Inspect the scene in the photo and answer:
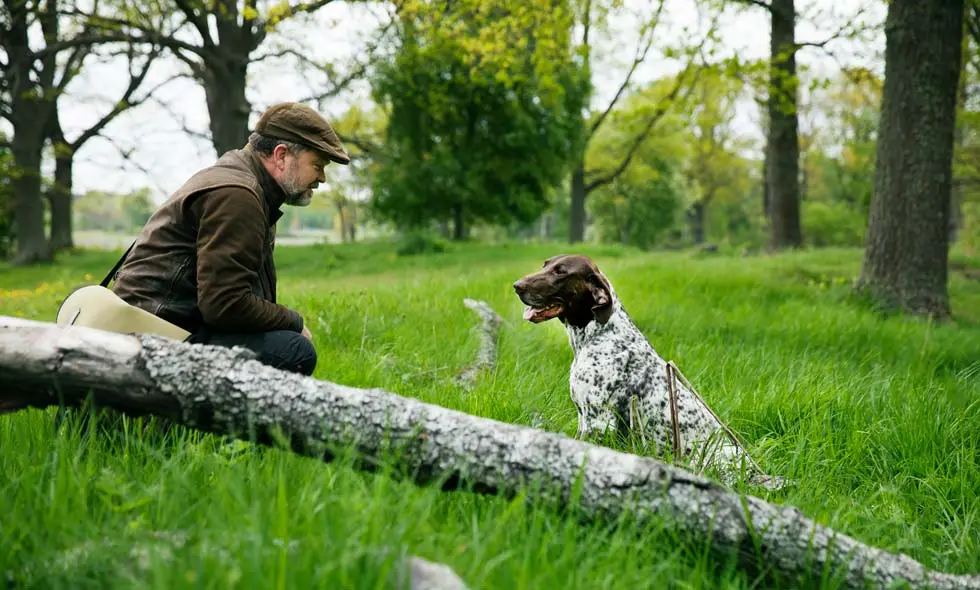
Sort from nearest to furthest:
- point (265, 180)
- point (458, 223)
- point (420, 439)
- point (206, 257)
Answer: point (420, 439) < point (206, 257) < point (265, 180) < point (458, 223)

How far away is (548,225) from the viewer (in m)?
81.0

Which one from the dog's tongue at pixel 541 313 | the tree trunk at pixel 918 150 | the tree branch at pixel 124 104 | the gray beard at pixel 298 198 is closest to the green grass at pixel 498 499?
the dog's tongue at pixel 541 313

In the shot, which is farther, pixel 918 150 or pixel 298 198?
pixel 918 150

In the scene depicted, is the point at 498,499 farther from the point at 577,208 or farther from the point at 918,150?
the point at 577,208

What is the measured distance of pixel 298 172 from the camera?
370cm

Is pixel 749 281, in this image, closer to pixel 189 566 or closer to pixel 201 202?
pixel 201 202

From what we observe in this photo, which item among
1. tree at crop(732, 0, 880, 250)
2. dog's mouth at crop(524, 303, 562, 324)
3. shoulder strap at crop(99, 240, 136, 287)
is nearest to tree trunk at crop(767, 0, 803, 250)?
tree at crop(732, 0, 880, 250)

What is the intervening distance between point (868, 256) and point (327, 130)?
7.76m

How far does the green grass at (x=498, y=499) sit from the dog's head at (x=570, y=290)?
72 cm

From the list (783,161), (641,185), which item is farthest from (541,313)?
(641,185)

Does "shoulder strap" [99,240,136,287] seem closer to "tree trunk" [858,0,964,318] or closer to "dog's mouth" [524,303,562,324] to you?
"dog's mouth" [524,303,562,324]

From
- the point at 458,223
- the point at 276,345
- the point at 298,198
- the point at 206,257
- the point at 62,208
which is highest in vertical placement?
the point at 62,208

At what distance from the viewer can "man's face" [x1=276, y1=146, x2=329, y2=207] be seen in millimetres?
3670

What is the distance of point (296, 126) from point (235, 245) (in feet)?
2.73
